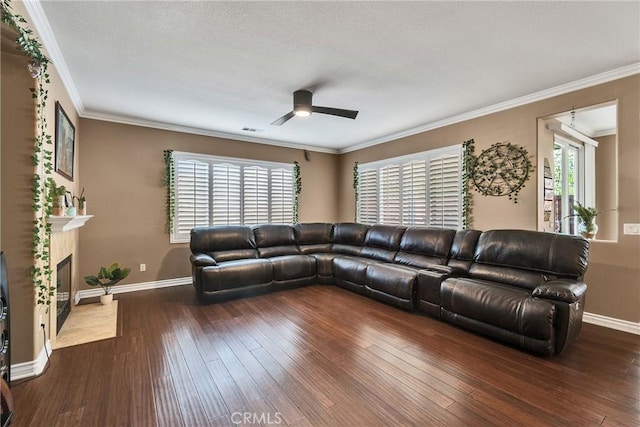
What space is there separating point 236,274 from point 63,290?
6.20ft

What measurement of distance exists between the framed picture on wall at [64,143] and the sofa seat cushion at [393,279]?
3.80 m

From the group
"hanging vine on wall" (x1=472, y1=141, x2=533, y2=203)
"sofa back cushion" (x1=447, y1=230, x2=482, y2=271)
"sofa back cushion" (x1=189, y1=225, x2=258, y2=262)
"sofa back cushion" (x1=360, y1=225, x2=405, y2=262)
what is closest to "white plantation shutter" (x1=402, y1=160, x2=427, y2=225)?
"sofa back cushion" (x1=360, y1=225, x2=405, y2=262)

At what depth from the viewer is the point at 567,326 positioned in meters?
2.36

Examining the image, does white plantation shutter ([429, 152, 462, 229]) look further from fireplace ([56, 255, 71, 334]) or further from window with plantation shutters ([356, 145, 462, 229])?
fireplace ([56, 255, 71, 334])

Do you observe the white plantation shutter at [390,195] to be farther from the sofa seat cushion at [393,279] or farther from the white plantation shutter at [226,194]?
the white plantation shutter at [226,194]

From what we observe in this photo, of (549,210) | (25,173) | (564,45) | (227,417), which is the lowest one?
(227,417)

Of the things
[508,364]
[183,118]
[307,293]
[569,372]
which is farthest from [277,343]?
[183,118]

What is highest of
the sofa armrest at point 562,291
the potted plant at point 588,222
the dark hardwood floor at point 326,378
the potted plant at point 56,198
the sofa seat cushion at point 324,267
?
the potted plant at point 56,198

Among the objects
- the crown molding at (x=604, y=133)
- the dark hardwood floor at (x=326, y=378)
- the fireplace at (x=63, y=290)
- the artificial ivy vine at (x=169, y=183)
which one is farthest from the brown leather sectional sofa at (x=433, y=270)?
the crown molding at (x=604, y=133)

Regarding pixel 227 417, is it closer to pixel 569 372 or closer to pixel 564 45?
pixel 569 372

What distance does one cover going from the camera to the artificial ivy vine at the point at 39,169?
6.65 feet

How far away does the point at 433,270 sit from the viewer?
350 cm

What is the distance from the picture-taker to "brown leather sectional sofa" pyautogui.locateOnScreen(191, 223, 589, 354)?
2521mm

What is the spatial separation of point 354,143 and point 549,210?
369 cm
